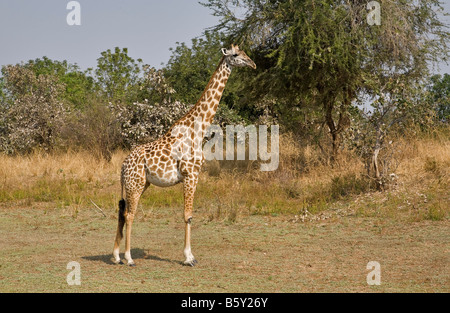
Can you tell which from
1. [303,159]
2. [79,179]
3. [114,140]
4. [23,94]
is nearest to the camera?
[79,179]

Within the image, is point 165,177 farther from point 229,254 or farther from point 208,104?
point 229,254

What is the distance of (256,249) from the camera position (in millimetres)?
9641

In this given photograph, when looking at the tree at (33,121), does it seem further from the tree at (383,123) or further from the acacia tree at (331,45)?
the tree at (383,123)

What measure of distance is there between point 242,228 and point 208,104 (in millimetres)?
3550

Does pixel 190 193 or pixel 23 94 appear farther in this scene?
pixel 23 94

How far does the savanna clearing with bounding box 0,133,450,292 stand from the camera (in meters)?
7.67

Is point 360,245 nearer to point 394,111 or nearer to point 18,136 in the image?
point 394,111

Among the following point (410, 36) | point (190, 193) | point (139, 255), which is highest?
point (410, 36)

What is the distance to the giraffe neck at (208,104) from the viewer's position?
8.92 metres

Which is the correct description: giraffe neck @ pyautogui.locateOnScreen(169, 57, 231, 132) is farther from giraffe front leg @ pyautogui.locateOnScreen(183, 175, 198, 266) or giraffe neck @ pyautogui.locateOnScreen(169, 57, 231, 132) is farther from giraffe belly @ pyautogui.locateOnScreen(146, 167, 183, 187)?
giraffe front leg @ pyautogui.locateOnScreen(183, 175, 198, 266)

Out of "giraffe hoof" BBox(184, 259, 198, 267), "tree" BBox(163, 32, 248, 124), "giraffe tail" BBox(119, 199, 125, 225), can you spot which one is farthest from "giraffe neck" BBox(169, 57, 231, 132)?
"tree" BBox(163, 32, 248, 124)

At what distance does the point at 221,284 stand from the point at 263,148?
12.2m

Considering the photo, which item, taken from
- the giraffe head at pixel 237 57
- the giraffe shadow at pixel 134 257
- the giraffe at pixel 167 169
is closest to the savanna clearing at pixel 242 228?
the giraffe shadow at pixel 134 257

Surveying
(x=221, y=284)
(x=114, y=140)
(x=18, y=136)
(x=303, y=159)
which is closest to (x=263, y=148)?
(x=303, y=159)
